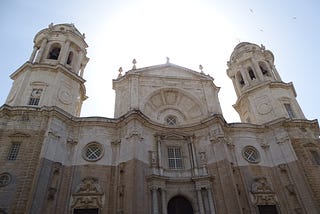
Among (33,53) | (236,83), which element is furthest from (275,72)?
(33,53)

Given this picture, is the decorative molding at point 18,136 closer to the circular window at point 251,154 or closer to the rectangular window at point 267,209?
the circular window at point 251,154

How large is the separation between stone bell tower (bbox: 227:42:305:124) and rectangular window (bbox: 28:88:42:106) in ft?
71.8

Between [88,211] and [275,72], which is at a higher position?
[275,72]

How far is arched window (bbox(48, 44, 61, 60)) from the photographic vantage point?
28.1 meters

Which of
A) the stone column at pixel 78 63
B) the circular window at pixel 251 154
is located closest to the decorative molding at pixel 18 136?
the stone column at pixel 78 63

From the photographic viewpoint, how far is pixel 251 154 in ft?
78.9

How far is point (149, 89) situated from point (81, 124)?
791 centimetres

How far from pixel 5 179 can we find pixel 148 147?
10814 millimetres

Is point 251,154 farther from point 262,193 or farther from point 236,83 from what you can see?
point 236,83

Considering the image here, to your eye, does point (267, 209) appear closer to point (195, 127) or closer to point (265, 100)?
point (195, 127)

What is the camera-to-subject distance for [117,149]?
2170 cm

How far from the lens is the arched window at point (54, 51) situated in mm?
28122

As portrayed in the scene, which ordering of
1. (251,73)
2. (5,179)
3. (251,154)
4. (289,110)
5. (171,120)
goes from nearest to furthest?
(5,179), (251,154), (171,120), (289,110), (251,73)

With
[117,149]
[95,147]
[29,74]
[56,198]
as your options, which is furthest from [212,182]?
[29,74]
